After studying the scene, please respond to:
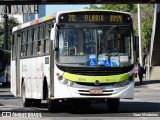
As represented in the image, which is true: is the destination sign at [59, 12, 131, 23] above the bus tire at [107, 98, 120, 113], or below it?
above

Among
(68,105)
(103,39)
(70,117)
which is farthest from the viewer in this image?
(68,105)

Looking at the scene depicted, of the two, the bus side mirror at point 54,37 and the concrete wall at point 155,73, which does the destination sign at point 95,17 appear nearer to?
the bus side mirror at point 54,37

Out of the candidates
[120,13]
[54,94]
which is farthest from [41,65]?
[120,13]

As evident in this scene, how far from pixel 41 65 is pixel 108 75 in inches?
111

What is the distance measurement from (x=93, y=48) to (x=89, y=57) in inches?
12.7

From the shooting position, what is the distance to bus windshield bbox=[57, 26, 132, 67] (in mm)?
18406

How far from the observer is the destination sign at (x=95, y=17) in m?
18.8

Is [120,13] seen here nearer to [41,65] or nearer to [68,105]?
[41,65]

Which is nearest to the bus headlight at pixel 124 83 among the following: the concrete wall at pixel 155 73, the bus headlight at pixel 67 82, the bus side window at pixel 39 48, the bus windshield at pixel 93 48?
the bus windshield at pixel 93 48

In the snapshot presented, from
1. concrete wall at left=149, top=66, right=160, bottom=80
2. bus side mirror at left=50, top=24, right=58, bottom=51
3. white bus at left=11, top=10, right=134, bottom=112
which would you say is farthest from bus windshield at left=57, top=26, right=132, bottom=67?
concrete wall at left=149, top=66, right=160, bottom=80

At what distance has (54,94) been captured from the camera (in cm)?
1856

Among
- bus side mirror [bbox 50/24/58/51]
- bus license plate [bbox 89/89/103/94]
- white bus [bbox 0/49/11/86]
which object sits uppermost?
bus side mirror [bbox 50/24/58/51]

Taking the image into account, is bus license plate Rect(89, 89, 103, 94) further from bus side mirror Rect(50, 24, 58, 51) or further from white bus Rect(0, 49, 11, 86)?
white bus Rect(0, 49, 11, 86)

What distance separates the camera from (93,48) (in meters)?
18.5
